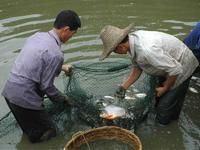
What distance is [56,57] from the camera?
556 cm

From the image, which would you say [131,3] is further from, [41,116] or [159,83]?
[41,116]

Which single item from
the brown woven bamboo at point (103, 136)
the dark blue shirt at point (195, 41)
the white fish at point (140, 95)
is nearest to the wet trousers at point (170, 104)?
the white fish at point (140, 95)

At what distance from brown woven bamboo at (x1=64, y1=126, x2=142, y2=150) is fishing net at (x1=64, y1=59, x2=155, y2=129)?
9.8 inches

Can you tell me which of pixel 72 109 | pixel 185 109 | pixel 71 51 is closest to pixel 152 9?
pixel 71 51

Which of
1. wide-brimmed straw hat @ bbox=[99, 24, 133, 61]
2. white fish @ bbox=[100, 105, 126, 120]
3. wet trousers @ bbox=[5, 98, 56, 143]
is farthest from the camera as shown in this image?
white fish @ bbox=[100, 105, 126, 120]

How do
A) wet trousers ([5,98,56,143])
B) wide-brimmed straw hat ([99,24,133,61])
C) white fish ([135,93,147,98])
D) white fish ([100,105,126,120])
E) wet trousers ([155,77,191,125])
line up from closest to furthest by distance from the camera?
1. wide-brimmed straw hat ([99,24,133,61])
2. wet trousers ([5,98,56,143])
3. white fish ([100,105,126,120])
4. wet trousers ([155,77,191,125])
5. white fish ([135,93,147,98])

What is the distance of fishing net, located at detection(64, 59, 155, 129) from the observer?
624 cm

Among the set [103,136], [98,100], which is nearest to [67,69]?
[98,100]

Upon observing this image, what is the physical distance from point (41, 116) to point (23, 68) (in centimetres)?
77

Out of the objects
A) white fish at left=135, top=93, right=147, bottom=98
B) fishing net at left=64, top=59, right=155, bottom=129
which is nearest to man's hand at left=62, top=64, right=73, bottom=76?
fishing net at left=64, top=59, right=155, bottom=129

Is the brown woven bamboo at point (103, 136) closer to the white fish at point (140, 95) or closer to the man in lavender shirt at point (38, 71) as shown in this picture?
the man in lavender shirt at point (38, 71)

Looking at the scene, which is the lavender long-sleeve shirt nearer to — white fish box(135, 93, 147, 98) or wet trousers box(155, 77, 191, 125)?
white fish box(135, 93, 147, 98)

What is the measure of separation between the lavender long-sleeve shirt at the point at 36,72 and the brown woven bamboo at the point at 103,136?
2.22 feet

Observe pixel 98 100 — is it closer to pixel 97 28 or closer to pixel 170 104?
pixel 170 104
